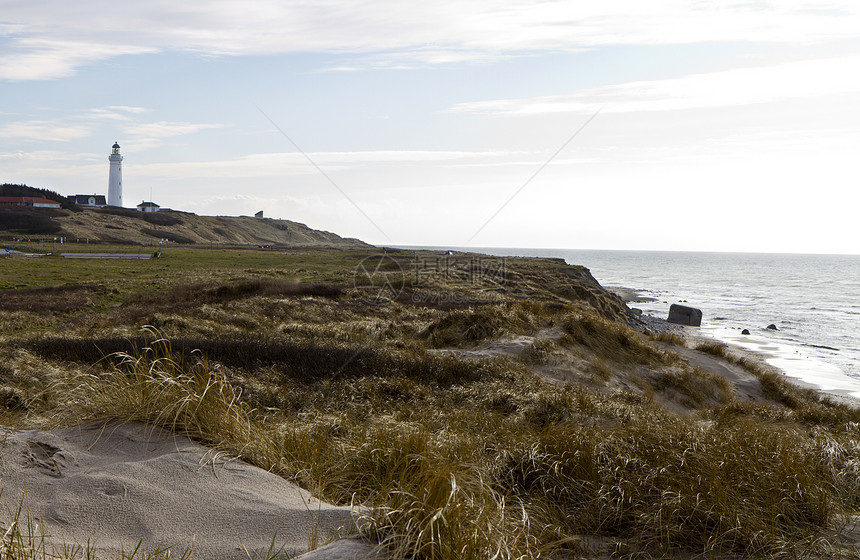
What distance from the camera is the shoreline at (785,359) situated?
23.8m

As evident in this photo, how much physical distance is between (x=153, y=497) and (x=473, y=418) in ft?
19.5

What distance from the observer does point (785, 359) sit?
31.1 meters

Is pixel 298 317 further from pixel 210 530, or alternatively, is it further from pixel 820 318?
pixel 820 318

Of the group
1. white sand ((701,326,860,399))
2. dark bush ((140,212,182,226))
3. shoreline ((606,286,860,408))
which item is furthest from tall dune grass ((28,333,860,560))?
dark bush ((140,212,182,226))

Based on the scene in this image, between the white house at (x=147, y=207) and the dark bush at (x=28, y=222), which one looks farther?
the white house at (x=147, y=207)

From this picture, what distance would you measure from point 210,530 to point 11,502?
1458 mm

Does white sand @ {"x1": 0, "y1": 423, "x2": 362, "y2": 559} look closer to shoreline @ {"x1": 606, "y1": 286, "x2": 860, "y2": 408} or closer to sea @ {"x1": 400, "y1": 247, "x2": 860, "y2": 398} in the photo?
shoreline @ {"x1": 606, "y1": 286, "x2": 860, "y2": 408}

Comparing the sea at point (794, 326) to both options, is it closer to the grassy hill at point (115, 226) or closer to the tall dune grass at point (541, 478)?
the tall dune grass at point (541, 478)

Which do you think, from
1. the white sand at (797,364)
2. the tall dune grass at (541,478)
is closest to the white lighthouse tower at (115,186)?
the white sand at (797,364)

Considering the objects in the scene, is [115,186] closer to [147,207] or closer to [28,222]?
[147,207]

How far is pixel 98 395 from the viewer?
5.86 meters

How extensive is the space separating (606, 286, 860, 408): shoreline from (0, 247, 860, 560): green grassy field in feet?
16.9

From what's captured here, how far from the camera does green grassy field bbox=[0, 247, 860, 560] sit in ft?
15.7

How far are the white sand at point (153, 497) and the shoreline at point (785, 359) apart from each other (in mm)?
20857
